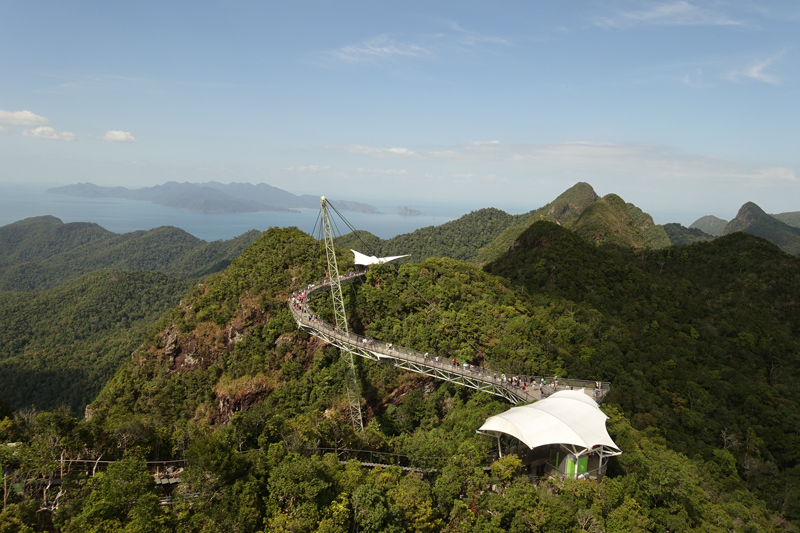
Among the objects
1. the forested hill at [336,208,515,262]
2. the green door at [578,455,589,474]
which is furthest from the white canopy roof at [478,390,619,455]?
the forested hill at [336,208,515,262]

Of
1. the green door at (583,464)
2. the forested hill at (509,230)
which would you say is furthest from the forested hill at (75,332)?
the green door at (583,464)

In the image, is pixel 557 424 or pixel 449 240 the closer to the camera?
pixel 557 424

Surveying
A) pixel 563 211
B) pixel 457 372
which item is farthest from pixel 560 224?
pixel 457 372

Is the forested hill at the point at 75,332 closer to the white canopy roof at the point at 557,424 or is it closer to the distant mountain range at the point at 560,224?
the distant mountain range at the point at 560,224

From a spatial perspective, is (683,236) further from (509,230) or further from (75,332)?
(75,332)

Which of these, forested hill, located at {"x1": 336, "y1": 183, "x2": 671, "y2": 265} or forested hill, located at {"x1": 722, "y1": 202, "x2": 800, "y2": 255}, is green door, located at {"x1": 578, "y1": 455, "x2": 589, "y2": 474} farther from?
forested hill, located at {"x1": 722, "y1": 202, "x2": 800, "y2": 255}
